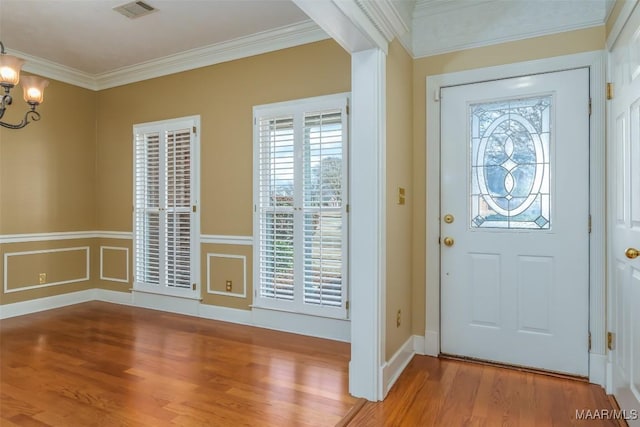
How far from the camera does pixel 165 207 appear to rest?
440 centimetres

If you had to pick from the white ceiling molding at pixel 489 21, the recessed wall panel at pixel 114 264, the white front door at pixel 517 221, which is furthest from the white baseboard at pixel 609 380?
the recessed wall panel at pixel 114 264

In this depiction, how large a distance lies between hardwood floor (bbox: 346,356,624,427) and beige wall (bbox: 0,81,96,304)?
4150 millimetres

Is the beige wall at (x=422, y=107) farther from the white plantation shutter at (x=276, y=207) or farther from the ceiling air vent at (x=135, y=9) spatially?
the ceiling air vent at (x=135, y=9)

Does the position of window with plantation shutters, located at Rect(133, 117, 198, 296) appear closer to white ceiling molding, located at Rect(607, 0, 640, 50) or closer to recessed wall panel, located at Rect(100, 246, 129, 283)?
recessed wall panel, located at Rect(100, 246, 129, 283)

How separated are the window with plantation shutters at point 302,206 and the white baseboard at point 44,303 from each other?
2600 mm

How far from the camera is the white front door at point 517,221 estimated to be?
2.62 metres

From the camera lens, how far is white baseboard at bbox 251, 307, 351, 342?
3.41m

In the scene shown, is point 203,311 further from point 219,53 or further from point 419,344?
point 219,53

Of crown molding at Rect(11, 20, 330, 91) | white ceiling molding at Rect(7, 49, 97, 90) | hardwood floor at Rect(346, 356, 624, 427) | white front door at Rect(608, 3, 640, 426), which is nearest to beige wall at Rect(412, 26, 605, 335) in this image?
hardwood floor at Rect(346, 356, 624, 427)

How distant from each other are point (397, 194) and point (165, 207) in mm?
2858

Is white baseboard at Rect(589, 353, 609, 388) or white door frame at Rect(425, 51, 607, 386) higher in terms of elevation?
white door frame at Rect(425, 51, 607, 386)

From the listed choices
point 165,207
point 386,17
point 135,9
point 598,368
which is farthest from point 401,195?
point 165,207

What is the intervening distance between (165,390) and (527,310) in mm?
2540

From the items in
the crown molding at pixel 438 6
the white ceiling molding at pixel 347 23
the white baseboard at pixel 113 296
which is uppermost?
the crown molding at pixel 438 6
